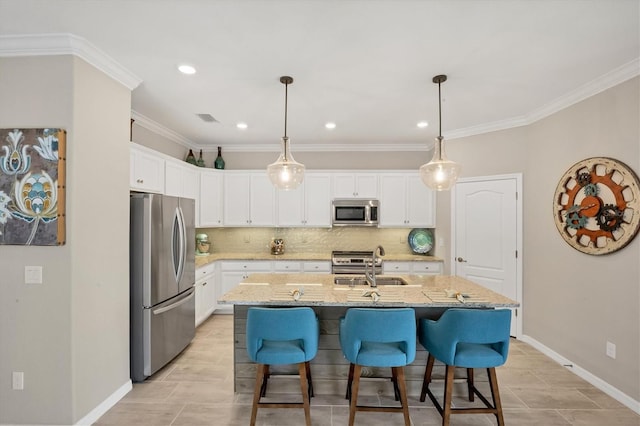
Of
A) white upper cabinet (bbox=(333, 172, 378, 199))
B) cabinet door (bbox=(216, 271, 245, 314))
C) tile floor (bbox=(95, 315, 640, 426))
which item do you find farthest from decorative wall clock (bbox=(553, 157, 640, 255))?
cabinet door (bbox=(216, 271, 245, 314))

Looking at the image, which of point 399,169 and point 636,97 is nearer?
point 636,97

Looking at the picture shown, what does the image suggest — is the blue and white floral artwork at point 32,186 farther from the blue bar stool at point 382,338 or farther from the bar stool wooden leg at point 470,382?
the bar stool wooden leg at point 470,382

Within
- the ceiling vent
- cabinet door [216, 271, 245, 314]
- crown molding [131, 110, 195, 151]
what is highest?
the ceiling vent

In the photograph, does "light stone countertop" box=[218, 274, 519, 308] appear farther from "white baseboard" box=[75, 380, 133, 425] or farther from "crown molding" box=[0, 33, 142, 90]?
"crown molding" box=[0, 33, 142, 90]

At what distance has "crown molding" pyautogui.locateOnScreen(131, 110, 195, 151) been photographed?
3.71 meters

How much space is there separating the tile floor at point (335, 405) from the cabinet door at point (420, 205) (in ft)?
7.52

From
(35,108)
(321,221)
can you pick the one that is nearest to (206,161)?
(321,221)

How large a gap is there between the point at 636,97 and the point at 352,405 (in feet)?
10.9

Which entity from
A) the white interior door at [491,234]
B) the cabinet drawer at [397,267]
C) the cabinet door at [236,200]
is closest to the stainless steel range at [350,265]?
the cabinet drawer at [397,267]

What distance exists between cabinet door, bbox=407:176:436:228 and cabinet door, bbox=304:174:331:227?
1.31 m

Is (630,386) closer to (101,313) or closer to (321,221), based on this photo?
(321,221)

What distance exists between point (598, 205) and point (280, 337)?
300cm

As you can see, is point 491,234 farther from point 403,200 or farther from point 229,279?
point 229,279

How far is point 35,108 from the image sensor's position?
7.04 feet
